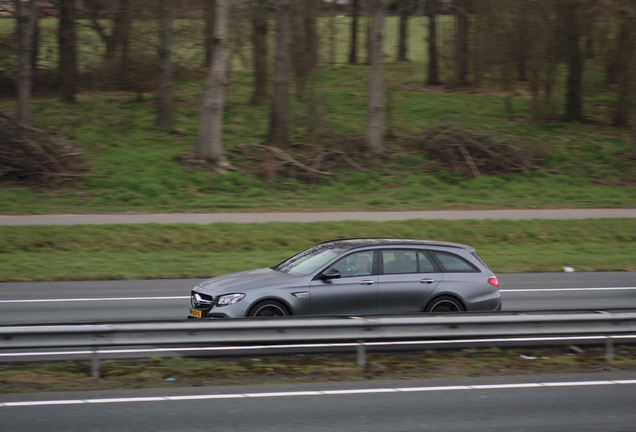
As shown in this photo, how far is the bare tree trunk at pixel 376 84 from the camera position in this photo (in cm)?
2592

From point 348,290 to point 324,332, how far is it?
154 centimetres

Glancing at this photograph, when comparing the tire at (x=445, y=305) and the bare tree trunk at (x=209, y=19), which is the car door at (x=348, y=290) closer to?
the tire at (x=445, y=305)

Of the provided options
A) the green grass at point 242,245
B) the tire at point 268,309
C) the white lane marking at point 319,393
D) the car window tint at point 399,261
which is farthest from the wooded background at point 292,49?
the white lane marking at point 319,393

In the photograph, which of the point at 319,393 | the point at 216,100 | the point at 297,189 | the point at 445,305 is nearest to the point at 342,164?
the point at 297,189

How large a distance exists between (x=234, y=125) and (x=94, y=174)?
8.30 metres

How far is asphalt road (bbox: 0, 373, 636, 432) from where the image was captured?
20.0ft

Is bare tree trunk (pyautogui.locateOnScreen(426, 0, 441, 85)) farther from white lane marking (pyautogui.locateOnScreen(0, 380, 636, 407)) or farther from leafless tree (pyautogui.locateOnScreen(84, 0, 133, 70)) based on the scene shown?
white lane marking (pyautogui.locateOnScreen(0, 380, 636, 407))

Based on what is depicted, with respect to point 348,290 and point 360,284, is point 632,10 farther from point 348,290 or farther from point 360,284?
point 348,290

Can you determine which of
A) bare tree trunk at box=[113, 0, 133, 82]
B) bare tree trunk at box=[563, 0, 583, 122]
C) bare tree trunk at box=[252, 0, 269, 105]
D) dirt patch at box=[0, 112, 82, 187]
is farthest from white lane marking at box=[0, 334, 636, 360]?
bare tree trunk at box=[113, 0, 133, 82]

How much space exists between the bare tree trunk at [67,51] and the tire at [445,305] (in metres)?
26.9

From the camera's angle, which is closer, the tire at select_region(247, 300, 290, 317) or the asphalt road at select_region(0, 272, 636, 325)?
the tire at select_region(247, 300, 290, 317)

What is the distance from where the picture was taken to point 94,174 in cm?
2388

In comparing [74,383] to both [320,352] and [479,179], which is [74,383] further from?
[479,179]

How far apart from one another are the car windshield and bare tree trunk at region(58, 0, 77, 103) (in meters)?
25.2
